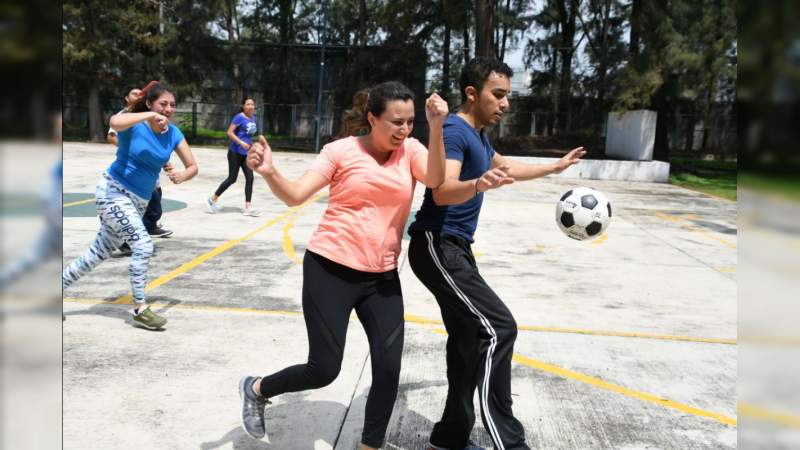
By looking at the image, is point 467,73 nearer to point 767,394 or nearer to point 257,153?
point 257,153

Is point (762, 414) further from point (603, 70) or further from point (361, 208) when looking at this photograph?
point (603, 70)

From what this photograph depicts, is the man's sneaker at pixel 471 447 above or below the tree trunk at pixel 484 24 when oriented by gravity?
below

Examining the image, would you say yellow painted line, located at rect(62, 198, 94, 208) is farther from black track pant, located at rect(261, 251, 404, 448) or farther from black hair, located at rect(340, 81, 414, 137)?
black track pant, located at rect(261, 251, 404, 448)

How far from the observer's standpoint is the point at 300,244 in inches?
337

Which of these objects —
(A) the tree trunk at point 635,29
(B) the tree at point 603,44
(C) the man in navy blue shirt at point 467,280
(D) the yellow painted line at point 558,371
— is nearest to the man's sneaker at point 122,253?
(D) the yellow painted line at point 558,371

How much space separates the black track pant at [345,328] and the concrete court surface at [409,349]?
0.50m

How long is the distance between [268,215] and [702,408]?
318 inches

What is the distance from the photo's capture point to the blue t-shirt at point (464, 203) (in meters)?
3.20

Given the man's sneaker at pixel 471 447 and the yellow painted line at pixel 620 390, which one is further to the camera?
the yellow painted line at pixel 620 390

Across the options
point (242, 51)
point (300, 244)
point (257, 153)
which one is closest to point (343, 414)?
point (257, 153)

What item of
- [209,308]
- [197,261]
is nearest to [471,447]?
[209,308]

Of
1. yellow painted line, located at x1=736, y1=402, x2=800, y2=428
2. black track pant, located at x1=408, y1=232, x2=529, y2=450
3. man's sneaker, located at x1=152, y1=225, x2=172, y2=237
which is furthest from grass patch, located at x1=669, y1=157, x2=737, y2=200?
yellow painted line, located at x1=736, y1=402, x2=800, y2=428

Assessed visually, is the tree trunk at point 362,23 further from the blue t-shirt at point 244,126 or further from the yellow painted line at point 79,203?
the blue t-shirt at point 244,126

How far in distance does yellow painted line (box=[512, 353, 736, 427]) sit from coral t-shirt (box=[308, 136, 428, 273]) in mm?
1911
